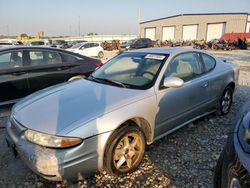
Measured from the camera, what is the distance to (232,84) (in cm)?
488

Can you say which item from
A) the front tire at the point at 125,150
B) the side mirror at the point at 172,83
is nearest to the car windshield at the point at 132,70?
the side mirror at the point at 172,83

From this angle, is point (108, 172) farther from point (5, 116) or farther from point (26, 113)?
point (5, 116)

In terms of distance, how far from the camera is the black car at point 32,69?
498 centimetres

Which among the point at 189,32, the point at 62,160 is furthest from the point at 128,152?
the point at 189,32

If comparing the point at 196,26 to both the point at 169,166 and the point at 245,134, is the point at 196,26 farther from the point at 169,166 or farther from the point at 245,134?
the point at 245,134

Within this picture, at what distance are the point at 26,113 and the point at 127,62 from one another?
184 centimetres

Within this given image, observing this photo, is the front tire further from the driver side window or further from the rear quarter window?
the rear quarter window

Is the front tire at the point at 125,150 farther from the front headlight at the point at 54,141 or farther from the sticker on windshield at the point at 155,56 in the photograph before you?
the sticker on windshield at the point at 155,56

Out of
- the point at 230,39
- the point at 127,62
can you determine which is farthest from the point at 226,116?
the point at 230,39

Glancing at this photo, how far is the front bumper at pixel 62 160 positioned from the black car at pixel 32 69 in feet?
9.09

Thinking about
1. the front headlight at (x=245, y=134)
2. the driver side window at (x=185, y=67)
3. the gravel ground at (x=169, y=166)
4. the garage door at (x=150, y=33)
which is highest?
the garage door at (x=150, y=33)

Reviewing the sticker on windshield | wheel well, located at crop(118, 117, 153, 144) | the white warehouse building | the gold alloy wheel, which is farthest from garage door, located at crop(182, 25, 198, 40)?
the gold alloy wheel

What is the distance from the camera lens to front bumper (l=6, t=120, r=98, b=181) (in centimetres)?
239

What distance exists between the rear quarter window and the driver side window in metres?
0.19
